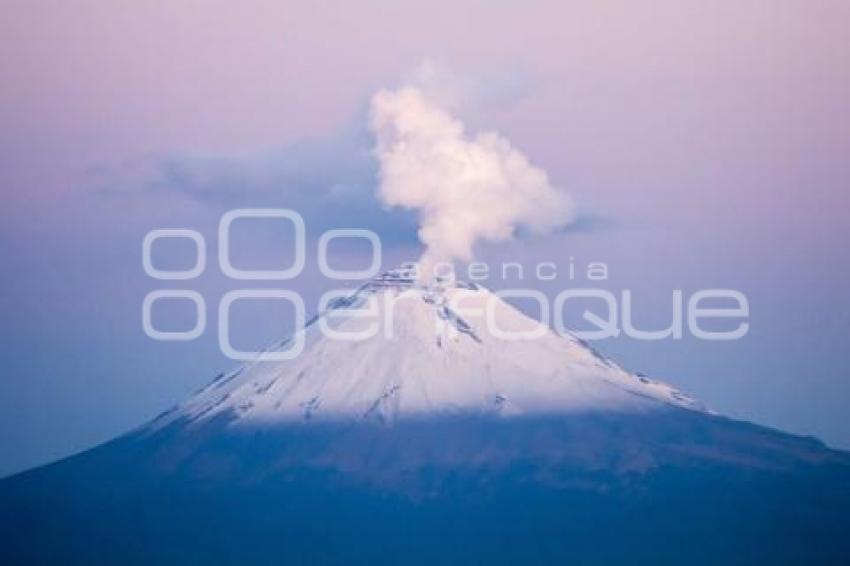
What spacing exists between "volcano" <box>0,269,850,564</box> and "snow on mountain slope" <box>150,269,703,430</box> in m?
0.07

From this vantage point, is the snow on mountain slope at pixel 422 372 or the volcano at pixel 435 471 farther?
the snow on mountain slope at pixel 422 372

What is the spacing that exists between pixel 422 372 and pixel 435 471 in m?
5.24

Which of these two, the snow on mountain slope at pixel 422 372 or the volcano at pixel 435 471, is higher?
the snow on mountain slope at pixel 422 372

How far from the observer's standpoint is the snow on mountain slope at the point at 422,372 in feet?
170

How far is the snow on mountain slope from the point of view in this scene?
170 ft

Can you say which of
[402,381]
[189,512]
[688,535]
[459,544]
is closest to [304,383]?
[402,381]

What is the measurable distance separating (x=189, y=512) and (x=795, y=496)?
15559mm

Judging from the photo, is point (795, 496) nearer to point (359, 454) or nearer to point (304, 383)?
point (359, 454)

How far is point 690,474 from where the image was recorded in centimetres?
4759

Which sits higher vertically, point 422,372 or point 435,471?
point 422,372

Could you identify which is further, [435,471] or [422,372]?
[422,372]

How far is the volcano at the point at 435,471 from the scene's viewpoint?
45.2 meters

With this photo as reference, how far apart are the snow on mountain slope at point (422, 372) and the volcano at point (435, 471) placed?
0.24 feet

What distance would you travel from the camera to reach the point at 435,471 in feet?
159
